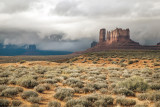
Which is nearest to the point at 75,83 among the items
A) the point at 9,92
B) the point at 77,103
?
the point at 77,103

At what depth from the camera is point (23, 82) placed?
948 cm

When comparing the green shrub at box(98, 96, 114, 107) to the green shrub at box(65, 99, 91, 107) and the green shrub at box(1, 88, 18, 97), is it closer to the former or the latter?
the green shrub at box(65, 99, 91, 107)

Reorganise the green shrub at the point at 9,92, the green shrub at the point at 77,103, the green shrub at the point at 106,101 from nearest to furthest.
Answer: the green shrub at the point at 77,103, the green shrub at the point at 106,101, the green shrub at the point at 9,92

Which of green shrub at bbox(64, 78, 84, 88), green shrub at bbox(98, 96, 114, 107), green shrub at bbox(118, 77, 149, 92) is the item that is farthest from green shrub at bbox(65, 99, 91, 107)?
green shrub at bbox(118, 77, 149, 92)

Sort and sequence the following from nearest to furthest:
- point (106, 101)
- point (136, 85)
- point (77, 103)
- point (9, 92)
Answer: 1. point (77, 103)
2. point (106, 101)
3. point (9, 92)
4. point (136, 85)

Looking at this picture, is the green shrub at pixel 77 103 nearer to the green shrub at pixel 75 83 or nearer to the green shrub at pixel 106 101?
the green shrub at pixel 106 101

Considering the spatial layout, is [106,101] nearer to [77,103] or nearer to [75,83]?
[77,103]

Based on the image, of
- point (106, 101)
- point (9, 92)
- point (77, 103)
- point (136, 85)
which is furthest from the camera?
point (136, 85)

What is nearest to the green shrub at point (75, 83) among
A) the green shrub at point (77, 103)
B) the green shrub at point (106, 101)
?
the green shrub at point (106, 101)

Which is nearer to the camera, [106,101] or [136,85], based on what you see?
[106,101]

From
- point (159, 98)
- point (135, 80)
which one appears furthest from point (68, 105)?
point (135, 80)

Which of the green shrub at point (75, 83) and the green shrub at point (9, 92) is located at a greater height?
the green shrub at point (9, 92)

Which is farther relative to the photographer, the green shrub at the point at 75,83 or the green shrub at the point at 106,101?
the green shrub at the point at 75,83

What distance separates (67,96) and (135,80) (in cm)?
513
